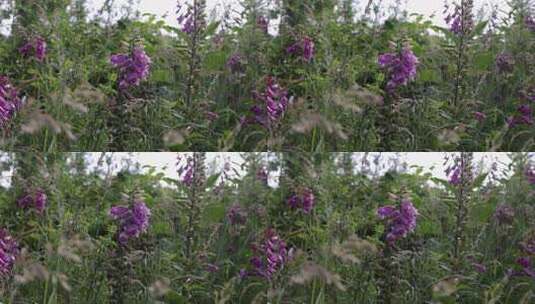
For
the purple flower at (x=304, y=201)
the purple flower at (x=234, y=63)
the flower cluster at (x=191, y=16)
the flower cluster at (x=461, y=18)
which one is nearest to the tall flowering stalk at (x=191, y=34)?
the flower cluster at (x=191, y=16)

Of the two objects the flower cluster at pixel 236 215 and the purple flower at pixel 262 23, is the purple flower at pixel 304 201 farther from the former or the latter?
the purple flower at pixel 262 23

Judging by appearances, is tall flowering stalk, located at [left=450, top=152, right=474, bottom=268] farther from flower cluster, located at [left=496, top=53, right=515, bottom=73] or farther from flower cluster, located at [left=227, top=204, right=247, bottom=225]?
flower cluster, located at [left=227, top=204, right=247, bottom=225]

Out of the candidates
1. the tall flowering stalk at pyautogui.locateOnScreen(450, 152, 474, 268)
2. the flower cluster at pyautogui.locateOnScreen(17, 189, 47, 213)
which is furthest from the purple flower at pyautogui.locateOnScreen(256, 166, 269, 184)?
the flower cluster at pyautogui.locateOnScreen(17, 189, 47, 213)

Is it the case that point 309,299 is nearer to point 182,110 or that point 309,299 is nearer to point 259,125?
point 259,125

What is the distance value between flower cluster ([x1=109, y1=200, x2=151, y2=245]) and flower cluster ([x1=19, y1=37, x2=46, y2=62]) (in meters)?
0.71

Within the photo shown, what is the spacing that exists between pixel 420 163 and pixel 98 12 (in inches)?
56.9

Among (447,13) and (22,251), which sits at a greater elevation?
(447,13)

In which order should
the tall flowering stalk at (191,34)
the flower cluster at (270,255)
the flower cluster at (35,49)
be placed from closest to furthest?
the flower cluster at (270,255) → the tall flowering stalk at (191,34) → the flower cluster at (35,49)

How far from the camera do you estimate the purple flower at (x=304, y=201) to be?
2959mm

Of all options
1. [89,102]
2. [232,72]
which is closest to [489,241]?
[232,72]

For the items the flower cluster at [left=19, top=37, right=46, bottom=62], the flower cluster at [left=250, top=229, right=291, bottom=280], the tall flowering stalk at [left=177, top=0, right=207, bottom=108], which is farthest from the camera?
the flower cluster at [left=19, top=37, right=46, bottom=62]

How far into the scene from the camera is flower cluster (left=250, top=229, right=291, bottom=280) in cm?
290

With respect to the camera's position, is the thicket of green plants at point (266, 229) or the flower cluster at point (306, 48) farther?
the flower cluster at point (306, 48)

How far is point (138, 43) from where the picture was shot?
3.02m
